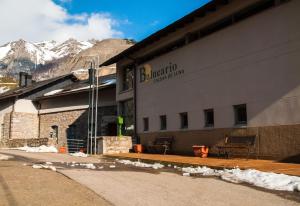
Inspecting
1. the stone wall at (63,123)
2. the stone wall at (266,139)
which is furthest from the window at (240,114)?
the stone wall at (63,123)

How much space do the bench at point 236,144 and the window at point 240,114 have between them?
63cm

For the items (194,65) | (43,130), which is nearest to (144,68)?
(194,65)

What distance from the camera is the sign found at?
1789 centimetres

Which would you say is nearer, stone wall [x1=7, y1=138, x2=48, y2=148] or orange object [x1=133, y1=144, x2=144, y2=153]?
orange object [x1=133, y1=144, x2=144, y2=153]

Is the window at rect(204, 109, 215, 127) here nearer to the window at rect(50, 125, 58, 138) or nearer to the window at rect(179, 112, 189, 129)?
the window at rect(179, 112, 189, 129)

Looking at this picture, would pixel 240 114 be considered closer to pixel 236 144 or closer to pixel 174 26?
pixel 236 144

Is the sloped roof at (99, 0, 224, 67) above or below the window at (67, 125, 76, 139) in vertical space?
above

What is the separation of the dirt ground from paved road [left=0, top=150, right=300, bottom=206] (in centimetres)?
28

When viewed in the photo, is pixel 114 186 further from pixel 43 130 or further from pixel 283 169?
pixel 43 130

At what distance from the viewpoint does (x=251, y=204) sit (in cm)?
595

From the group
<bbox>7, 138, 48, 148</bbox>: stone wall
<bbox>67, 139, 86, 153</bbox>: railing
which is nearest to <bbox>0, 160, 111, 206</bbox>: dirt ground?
<bbox>7, 138, 48, 148</bbox>: stone wall

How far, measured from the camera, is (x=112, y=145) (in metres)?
19.8

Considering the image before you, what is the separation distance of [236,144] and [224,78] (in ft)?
9.06

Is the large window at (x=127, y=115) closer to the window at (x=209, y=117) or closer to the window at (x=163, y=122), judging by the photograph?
the window at (x=163, y=122)
